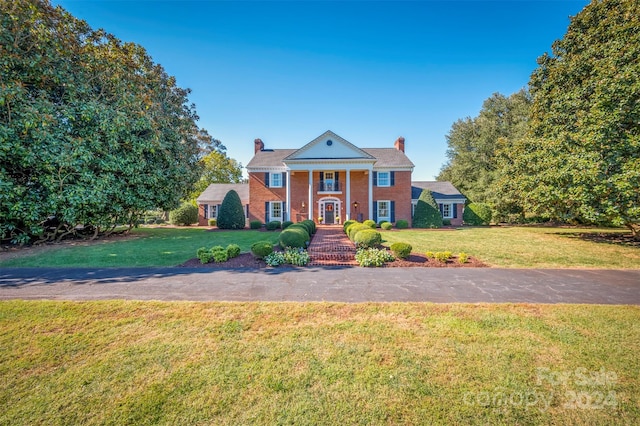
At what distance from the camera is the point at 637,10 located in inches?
470

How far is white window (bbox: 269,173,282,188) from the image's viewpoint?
24000 millimetres

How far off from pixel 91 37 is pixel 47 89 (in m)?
4.99

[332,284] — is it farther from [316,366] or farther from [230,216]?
[230,216]

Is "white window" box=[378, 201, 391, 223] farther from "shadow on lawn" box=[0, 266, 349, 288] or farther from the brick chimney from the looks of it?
"shadow on lawn" box=[0, 266, 349, 288]

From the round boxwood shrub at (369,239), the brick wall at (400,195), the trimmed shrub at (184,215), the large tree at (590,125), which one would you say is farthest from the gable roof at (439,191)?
the trimmed shrub at (184,215)

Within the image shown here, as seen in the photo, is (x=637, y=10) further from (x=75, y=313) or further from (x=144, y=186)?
(x=144, y=186)

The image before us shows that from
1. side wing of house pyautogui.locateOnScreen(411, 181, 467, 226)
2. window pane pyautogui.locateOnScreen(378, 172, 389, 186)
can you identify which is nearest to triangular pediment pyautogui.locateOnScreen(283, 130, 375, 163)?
window pane pyautogui.locateOnScreen(378, 172, 389, 186)

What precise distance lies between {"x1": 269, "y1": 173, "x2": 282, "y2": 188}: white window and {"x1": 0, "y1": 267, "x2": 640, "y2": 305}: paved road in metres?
16.3

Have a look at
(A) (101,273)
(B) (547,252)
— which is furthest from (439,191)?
(A) (101,273)

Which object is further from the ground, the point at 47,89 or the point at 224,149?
the point at 224,149

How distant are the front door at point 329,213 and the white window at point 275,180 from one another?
500cm

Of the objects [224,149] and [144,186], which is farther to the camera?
[224,149]

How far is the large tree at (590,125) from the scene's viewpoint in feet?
36.0

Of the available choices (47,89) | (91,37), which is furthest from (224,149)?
(47,89)
